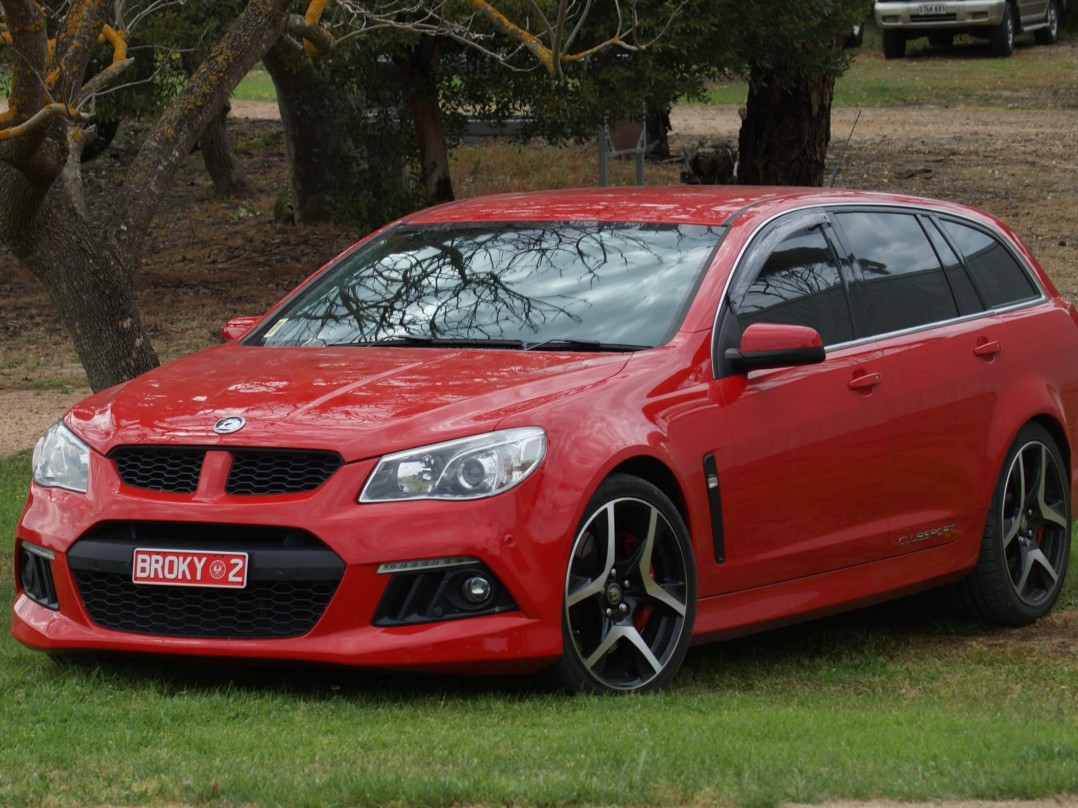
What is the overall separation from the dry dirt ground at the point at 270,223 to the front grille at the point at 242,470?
7.30 m

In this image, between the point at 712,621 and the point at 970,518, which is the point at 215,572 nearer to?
the point at 712,621

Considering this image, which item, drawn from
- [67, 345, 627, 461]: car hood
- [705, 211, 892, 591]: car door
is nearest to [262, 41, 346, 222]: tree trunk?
[705, 211, 892, 591]: car door

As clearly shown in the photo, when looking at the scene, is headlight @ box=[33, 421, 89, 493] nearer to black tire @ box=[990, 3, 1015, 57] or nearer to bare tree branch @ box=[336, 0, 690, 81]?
bare tree branch @ box=[336, 0, 690, 81]

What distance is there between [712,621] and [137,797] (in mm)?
2381

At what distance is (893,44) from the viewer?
36.2 meters

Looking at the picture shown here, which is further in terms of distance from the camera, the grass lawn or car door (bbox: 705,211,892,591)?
car door (bbox: 705,211,892,591)

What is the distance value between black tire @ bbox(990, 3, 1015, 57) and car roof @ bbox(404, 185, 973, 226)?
27.9 meters

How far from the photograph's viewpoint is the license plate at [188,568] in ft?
18.4

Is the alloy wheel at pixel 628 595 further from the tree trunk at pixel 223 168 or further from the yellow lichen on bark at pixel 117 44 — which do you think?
the tree trunk at pixel 223 168

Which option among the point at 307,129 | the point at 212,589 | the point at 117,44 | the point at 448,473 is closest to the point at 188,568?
the point at 212,589

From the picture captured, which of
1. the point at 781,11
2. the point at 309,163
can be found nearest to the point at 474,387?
the point at 781,11

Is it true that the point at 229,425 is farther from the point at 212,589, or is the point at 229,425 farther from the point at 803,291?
the point at 803,291

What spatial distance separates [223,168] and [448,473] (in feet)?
68.8

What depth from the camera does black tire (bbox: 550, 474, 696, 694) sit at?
5.80 meters
